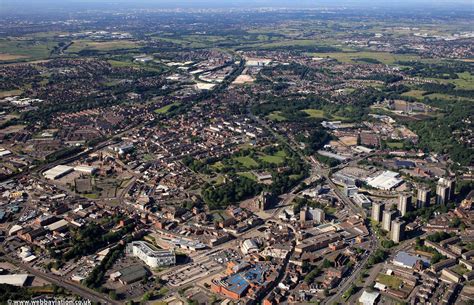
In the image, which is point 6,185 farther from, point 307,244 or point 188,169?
point 307,244

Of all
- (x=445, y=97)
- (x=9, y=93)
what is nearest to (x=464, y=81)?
(x=445, y=97)

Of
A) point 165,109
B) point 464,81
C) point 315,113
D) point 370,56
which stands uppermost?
point 370,56

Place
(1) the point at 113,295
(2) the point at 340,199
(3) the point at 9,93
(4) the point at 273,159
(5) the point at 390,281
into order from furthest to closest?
1. (3) the point at 9,93
2. (4) the point at 273,159
3. (2) the point at 340,199
4. (5) the point at 390,281
5. (1) the point at 113,295

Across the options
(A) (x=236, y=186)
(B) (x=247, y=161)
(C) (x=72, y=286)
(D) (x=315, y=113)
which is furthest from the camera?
(D) (x=315, y=113)

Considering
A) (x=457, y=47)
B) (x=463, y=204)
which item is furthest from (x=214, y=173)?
(x=457, y=47)

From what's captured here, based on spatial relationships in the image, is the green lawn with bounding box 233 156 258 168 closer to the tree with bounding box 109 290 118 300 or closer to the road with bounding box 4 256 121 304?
the road with bounding box 4 256 121 304

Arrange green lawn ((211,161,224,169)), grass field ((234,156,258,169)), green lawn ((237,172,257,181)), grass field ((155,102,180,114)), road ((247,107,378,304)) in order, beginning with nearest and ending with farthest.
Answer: road ((247,107,378,304)) < green lawn ((237,172,257,181)) < green lawn ((211,161,224,169)) < grass field ((234,156,258,169)) < grass field ((155,102,180,114))

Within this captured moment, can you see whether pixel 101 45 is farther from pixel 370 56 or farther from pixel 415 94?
pixel 415 94

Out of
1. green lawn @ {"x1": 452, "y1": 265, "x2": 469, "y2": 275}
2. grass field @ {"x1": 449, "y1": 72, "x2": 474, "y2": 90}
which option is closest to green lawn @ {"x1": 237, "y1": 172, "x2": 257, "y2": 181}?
green lawn @ {"x1": 452, "y1": 265, "x2": 469, "y2": 275}
